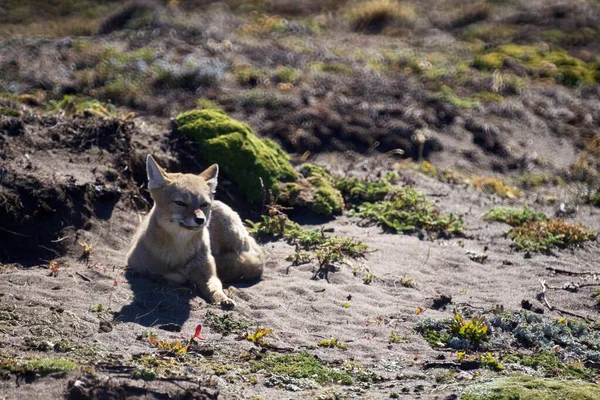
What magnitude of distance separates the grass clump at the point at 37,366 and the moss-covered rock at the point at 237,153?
602cm

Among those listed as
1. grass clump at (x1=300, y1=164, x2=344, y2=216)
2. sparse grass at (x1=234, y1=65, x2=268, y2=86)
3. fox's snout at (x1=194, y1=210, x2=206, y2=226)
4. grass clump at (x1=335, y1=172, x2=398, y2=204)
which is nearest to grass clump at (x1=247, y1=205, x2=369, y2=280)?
grass clump at (x1=300, y1=164, x2=344, y2=216)

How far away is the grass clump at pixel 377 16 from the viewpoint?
24188 mm

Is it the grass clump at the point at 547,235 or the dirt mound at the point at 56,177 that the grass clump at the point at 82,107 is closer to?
the dirt mound at the point at 56,177

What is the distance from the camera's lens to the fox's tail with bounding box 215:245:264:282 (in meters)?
9.92

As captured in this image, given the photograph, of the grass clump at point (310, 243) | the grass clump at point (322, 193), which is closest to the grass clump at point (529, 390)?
the grass clump at point (310, 243)

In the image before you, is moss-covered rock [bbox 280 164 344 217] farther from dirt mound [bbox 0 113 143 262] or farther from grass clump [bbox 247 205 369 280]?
dirt mound [bbox 0 113 143 262]

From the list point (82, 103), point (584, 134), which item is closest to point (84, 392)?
point (82, 103)

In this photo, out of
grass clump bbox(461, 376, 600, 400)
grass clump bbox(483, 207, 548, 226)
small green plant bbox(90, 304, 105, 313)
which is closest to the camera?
grass clump bbox(461, 376, 600, 400)

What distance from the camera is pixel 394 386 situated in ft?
23.9

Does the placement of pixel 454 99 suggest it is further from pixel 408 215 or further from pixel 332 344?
pixel 332 344

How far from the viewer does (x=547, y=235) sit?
12.1 m

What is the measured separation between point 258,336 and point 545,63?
16.4 meters

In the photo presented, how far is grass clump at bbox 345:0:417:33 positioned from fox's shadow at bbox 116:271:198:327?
1615 cm

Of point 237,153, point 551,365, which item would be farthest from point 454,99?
point 551,365
